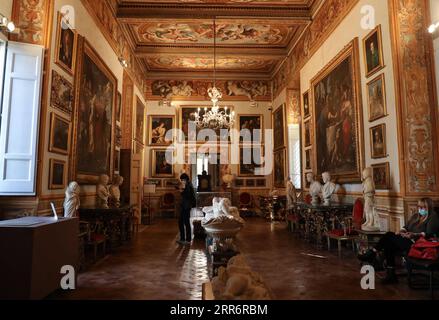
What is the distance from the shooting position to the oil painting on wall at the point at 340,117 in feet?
25.4

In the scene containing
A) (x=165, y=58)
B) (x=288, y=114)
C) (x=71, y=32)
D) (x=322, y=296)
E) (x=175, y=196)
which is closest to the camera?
(x=322, y=296)

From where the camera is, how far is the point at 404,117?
6.00 metres

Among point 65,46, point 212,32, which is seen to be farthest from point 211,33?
point 65,46

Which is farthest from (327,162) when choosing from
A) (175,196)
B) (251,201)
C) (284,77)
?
(175,196)

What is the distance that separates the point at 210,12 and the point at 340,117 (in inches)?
225

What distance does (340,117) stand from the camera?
28.3 ft

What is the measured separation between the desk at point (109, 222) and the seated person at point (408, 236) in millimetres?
5830

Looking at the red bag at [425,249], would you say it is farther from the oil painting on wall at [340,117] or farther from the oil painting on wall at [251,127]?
the oil painting on wall at [251,127]

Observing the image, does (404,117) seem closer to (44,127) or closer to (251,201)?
(44,127)

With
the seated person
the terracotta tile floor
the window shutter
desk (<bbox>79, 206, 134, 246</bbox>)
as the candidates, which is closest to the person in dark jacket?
the terracotta tile floor

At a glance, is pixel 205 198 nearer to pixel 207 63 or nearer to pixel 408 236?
pixel 207 63

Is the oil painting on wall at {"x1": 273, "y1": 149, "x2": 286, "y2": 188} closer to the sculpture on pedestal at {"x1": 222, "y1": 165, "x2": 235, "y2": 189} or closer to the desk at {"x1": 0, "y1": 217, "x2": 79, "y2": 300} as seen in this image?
the sculpture on pedestal at {"x1": 222, "y1": 165, "x2": 235, "y2": 189}

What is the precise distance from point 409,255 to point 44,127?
21.5 feet

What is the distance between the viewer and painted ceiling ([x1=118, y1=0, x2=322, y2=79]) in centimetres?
1045
